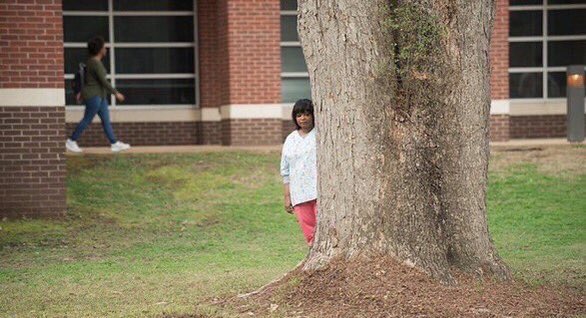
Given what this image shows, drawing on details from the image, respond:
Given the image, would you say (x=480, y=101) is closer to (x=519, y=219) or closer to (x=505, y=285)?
(x=505, y=285)

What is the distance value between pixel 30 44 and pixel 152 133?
25.8 feet

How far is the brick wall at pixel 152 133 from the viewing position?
2261cm

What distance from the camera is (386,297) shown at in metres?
8.04

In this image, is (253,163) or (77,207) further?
(253,163)

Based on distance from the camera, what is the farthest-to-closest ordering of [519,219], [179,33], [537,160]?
[179,33], [537,160], [519,219]

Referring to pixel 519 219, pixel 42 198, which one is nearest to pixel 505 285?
pixel 519 219

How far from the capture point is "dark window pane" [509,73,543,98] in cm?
2431

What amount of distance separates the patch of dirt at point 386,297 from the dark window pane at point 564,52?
16.4 meters

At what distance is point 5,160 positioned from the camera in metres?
A: 15.3

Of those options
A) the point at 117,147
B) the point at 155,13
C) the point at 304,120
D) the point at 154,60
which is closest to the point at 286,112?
the point at 154,60

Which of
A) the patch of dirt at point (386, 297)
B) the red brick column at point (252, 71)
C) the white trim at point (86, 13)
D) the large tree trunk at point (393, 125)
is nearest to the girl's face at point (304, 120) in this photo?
the large tree trunk at point (393, 125)

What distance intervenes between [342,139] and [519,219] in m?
7.05

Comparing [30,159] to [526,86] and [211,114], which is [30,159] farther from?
[526,86]

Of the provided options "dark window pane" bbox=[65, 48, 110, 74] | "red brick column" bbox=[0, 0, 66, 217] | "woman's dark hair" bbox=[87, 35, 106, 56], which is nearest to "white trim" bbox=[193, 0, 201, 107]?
"dark window pane" bbox=[65, 48, 110, 74]
